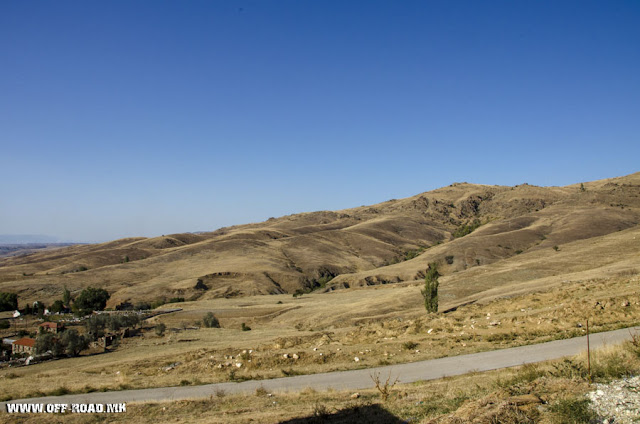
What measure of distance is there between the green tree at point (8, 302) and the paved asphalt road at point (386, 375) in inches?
3218

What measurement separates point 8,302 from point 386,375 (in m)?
91.7

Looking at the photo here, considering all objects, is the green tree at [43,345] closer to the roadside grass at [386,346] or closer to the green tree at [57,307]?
the roadside grass at [386,346]

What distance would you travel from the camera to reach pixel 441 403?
10805 mm

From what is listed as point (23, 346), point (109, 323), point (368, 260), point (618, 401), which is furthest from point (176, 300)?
point (618, 401)

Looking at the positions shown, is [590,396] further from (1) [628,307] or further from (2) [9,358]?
(2) [9,358]

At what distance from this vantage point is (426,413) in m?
10.2

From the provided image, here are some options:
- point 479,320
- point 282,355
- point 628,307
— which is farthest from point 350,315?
point 628,307

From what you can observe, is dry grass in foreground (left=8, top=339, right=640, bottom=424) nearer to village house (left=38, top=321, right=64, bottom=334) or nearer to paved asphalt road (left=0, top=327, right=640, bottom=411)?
paved asphalt road (left=0, top=327, right=640, bottom=411)

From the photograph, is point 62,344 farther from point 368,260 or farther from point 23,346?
point 368,260

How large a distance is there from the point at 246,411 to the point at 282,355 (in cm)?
929

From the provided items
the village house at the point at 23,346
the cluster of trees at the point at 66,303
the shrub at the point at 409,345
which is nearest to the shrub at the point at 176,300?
the cluster of trees at the point at 66,303

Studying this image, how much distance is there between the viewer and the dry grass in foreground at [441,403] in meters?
8.18

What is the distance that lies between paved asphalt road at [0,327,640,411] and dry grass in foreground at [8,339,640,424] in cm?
120

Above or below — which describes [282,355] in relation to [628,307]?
below
